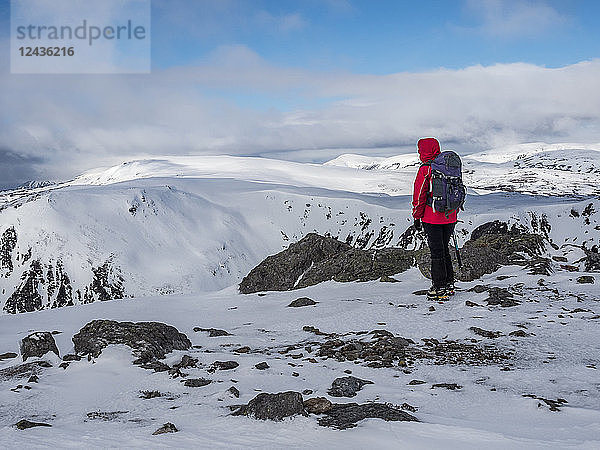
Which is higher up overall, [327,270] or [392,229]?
[327,270]

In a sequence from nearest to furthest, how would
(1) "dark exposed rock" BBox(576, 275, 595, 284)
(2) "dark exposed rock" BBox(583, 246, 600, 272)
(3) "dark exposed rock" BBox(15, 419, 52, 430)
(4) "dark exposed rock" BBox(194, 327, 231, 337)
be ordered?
(3) "dark exposed rock" BBox(15, 419, 52, 430), (4) "dark exposed rock" BBox(194, 327, 231, 337), (1) "dark exposed rock" BBox(576, 275, 595, 284), (2) "dark exposed rock" BBox(583, 246, 600, 272)

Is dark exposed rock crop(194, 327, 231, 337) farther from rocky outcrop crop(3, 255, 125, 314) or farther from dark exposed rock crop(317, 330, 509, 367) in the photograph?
rocky outcrop crop(3, 255, 125, 314)

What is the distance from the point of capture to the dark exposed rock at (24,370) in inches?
272

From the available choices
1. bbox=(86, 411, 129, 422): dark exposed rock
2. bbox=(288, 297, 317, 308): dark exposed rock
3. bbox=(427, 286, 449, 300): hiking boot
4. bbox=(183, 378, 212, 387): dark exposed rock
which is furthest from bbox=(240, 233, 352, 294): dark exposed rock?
bbox=(86, 411, 129, 422): dark exposed rock

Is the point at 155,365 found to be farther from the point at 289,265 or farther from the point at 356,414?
the point at 289,265

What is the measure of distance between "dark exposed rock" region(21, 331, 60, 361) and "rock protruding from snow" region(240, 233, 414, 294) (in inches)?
410

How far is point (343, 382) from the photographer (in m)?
6.09

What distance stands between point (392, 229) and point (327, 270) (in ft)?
489

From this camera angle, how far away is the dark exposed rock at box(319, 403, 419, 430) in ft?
14.9

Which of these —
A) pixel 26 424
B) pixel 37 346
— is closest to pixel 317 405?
pixel 26 424

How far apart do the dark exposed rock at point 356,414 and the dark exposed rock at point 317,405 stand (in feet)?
0.16

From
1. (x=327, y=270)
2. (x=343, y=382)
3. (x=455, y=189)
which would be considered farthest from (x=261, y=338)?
(x=327, y=270)

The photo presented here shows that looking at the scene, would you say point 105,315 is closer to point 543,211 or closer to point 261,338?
point 261,338

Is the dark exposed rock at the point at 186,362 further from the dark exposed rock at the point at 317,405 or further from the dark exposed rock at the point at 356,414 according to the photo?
the dark exposed rock at the point at 356,414
